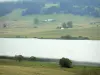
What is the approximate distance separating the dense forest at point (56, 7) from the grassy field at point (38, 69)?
2.17 ft

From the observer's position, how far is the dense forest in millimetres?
2695

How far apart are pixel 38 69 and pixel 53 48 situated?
0.33 meters

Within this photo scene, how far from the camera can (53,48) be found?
2.81 metres

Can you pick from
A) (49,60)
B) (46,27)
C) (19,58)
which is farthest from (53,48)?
(19,58)

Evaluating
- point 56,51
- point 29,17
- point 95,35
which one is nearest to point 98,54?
point 95,35

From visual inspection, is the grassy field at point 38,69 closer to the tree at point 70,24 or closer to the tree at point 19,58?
the tree at point 19,58

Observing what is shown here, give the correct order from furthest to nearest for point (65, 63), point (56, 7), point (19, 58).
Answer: point (19, 58), point (56, 7), point (65, 63)

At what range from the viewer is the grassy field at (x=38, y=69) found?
8.71 feet

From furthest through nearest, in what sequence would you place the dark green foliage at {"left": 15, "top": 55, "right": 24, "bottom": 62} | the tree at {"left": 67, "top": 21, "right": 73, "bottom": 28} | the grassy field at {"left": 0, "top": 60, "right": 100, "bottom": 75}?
1. the dark green foliage at {"left": 15, "top": 55, "right": 24, "bottom": 62}
2. the tree at {"left": 67, "top": 21, "right": 73, "bottom": 28}
3. the grassy field at {"left": 0, "top": 60, "right": 100, "bottom": 75}

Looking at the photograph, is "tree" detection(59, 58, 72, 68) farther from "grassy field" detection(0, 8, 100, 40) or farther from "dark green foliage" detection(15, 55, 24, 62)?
"dark green foliage" detection(15, 55, 24, 62)

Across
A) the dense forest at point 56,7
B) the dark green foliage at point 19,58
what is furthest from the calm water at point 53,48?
the dense forest at point 56,7

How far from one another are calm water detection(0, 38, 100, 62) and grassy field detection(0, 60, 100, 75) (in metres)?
0.11

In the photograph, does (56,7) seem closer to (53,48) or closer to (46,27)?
(46,27)

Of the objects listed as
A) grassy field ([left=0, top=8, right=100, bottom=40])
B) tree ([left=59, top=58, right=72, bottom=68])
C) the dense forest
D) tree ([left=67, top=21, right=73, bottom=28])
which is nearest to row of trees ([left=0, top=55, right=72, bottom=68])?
tree ([left=59, top=58, right=72, bottom=68])
